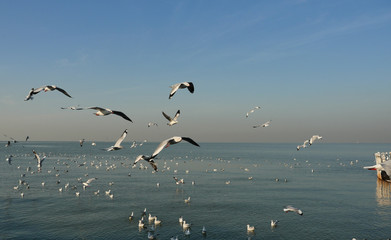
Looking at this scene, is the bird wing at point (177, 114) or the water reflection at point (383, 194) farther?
the water reflection at point (383, 194)

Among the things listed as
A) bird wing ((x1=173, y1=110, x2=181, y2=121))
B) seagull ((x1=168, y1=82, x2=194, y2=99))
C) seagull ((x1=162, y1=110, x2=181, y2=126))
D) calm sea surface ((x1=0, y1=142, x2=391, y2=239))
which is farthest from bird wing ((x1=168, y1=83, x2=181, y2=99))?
calm sea surface ((x1=0, y1=142, x2=391, y2=239))

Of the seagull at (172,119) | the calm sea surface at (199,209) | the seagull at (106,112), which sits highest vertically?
the seagull at (172,119)

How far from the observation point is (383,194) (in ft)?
165

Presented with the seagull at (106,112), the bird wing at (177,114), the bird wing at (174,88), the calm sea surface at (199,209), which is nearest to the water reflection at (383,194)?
the calm sea surface at (199,209)

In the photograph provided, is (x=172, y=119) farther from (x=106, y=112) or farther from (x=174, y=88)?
(x=106, y=112)

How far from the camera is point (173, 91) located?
12.0m

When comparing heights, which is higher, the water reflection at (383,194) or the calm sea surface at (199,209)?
the water reflection at (383,194)

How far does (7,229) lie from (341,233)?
1317 inches

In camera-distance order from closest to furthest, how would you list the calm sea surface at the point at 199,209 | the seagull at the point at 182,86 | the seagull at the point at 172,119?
the seagull at the point at 182,86 → the seagull at the point at 172,119 → the calm sea surface at the point at 199,209

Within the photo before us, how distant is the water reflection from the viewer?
44.6 meters

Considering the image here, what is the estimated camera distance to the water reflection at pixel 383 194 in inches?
1757

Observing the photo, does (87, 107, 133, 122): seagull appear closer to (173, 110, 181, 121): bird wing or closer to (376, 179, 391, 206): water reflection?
(173, 110, 181, 121): bird wing

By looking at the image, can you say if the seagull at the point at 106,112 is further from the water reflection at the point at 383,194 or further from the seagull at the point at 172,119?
the water reflection at the point at 383,194

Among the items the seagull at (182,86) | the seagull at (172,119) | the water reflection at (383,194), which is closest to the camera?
the seagull at (182,86)
